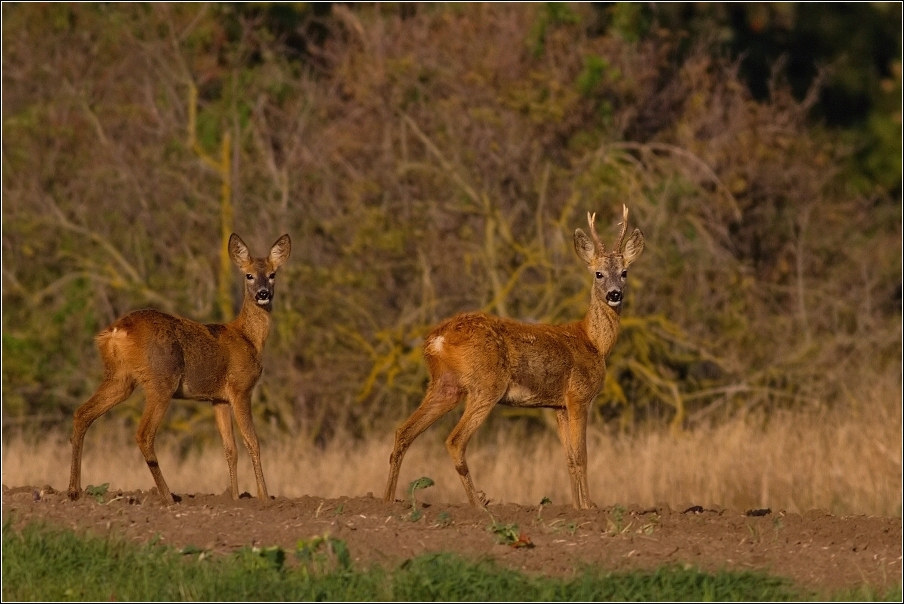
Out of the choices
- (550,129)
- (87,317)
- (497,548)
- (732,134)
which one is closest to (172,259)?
(87,317)

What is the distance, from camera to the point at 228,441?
9.55m

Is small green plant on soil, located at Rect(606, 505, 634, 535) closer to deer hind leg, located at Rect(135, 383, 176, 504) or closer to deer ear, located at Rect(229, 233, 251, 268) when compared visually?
deer hind leg, located at Rect(135, 383, 176, 504)

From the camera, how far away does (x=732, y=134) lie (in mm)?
17688

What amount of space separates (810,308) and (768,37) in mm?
8099

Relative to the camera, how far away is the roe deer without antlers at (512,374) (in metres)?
9.38

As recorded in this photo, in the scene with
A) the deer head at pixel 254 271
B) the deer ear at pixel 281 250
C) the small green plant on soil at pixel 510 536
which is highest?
the deer ear at pixel 281 250

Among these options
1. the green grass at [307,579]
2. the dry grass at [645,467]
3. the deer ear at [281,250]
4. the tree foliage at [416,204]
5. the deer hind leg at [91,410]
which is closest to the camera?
the green grass at [307,579]

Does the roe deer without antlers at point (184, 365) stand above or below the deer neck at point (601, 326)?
below

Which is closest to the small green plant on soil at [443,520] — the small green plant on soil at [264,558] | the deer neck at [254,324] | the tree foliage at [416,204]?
the small green plant on soil at [264,558]

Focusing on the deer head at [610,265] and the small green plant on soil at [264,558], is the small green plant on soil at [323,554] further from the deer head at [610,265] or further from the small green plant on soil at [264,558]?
the deer head at [610,265]

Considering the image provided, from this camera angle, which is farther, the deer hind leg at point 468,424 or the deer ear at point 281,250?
the deer ear at point 281,250

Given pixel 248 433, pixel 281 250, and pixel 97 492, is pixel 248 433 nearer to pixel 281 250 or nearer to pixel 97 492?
pixel 97 492

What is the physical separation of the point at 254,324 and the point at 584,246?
2104mm

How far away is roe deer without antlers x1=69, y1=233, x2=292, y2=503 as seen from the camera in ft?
29.6
